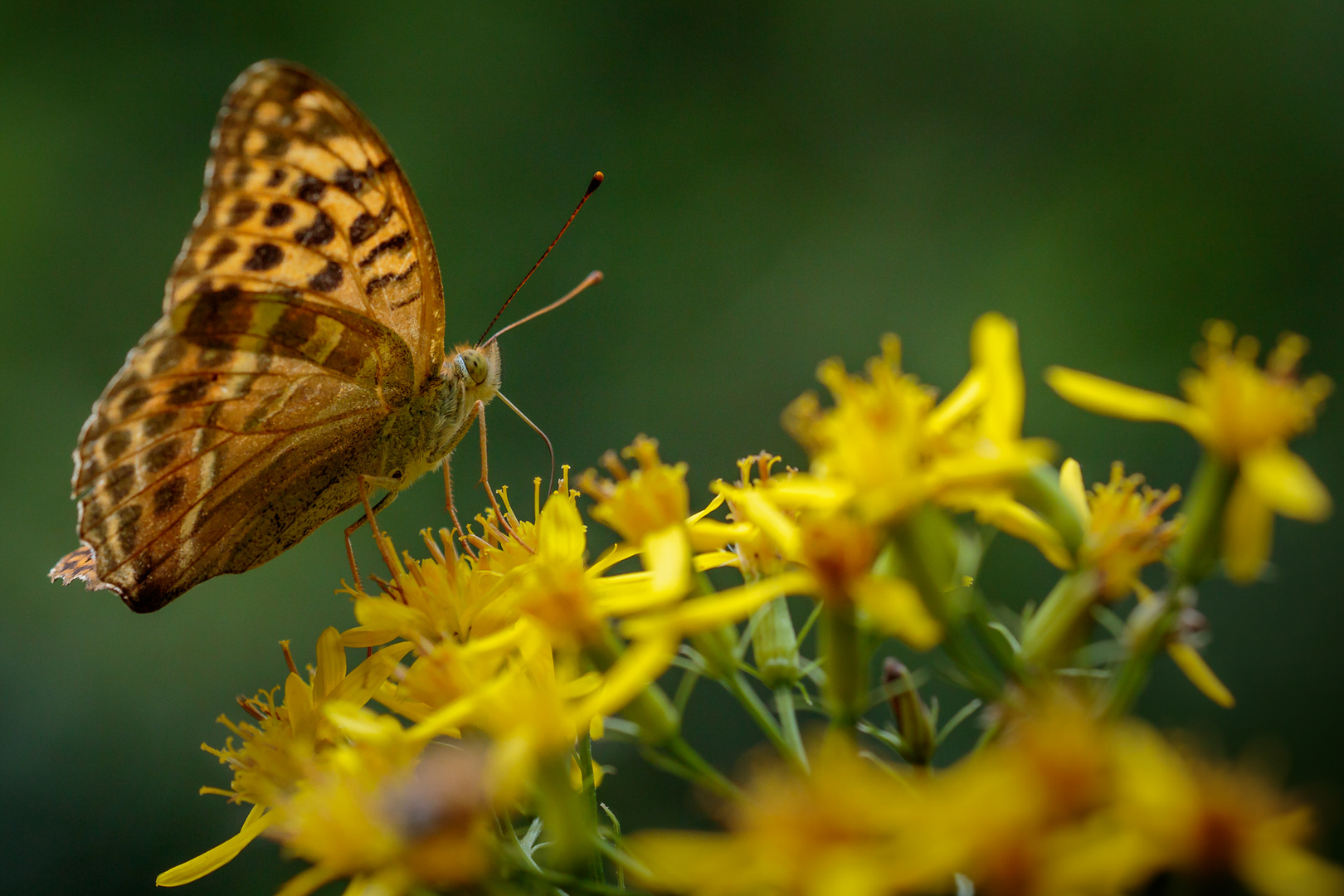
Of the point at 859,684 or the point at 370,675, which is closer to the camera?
the point at 859,684

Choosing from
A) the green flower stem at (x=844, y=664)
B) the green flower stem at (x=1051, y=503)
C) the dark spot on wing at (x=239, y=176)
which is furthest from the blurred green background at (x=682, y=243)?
the green flower stem at (x=844, y=664)

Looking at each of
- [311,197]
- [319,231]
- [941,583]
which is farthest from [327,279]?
[941,583]

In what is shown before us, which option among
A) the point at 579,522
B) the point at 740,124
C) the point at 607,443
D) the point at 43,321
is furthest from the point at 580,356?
the point at 579,522

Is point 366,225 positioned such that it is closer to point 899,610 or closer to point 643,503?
point 643,503

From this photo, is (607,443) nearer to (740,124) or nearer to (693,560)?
(740,124)

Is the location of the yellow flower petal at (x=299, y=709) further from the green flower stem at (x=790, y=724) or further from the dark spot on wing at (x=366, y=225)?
the dark spot on wing at (x=366, y=225)

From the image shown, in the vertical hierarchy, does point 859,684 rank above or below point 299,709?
above
